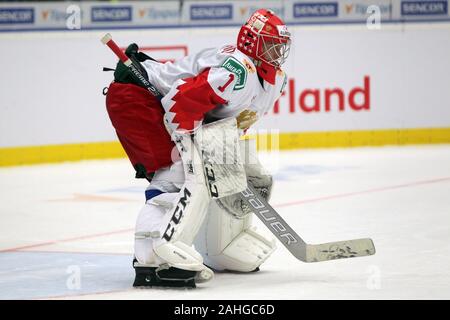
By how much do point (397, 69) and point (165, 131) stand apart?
594 cm

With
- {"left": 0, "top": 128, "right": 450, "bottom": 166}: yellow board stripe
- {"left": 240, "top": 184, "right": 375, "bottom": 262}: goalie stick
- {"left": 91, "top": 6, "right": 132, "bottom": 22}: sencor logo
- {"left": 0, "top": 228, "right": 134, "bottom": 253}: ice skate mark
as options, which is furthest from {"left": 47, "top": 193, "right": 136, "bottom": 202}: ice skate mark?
{"left": 240, "top": 184, "right": 375, "bottom": 262}: goalie stick

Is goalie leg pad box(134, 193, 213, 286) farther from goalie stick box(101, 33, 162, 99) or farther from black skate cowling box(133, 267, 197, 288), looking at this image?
goalie stick box(101, 33, 162, 99)

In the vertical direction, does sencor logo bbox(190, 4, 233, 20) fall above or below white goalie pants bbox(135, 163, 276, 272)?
above

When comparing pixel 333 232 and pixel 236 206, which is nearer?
pixel 236 206

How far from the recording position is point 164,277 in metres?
4.48

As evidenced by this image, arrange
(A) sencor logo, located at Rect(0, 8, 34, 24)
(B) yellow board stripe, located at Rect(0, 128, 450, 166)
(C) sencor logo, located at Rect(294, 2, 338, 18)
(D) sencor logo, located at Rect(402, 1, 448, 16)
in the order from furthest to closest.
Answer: (D) sencor logo, located at Rect(402, 1, 448, 16) → (C) sencor logo, located at Rect(294, 2, 338, 18) → (B) yellow board stripe, located at Rect(0, 128, 450, 166) → (A) sencor logo, located at Rect(0, 8, 34, 24)

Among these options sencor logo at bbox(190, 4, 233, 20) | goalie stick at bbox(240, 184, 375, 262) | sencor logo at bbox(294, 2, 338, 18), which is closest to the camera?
goalie stick at bbox(240, 184, 375, 262)

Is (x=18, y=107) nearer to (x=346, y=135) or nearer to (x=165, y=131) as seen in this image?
(x=346, y=135)

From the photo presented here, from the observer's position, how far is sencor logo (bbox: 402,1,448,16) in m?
10.2

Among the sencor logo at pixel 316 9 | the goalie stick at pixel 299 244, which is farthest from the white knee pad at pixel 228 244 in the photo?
the sencor logo at pixel 316 9

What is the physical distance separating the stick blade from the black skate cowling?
57cm

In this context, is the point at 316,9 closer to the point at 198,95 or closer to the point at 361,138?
the point at 361,138

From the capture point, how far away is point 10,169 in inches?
362
